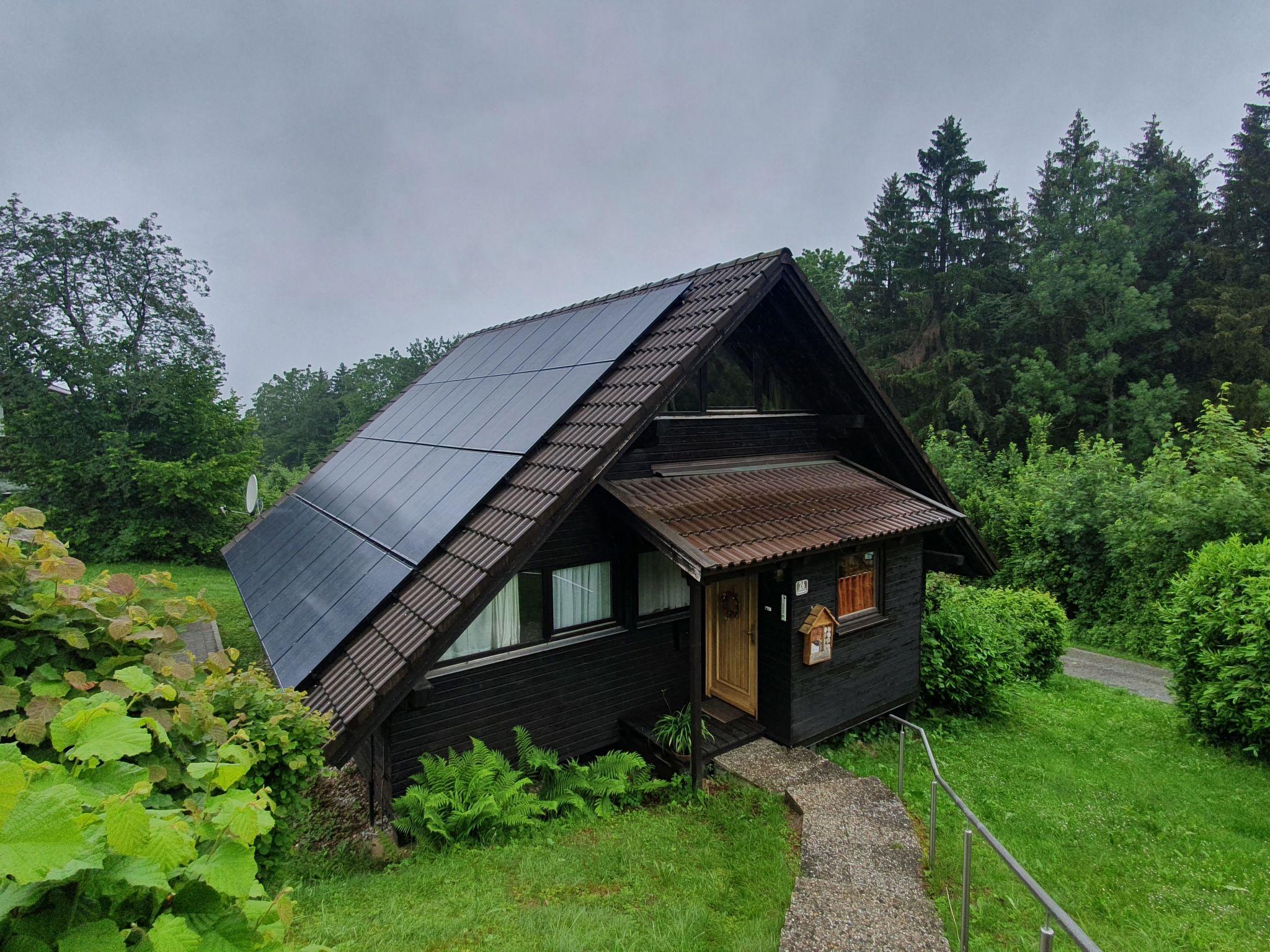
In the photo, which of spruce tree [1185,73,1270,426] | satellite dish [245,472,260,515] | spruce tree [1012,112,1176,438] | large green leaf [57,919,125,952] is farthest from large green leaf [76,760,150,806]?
spruce tree [1185,73,1270,426]

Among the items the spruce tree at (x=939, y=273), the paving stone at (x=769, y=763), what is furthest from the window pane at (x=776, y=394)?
the spruce tree at (x=939, y=273)

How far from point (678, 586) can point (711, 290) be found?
3548 millimetres

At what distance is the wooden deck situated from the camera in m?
7.03

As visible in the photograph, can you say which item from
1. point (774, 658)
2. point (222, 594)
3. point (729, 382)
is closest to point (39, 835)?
point (774, 658)

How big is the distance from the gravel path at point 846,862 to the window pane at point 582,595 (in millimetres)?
2174

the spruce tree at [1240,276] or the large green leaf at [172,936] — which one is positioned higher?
the spruce tree at [1240,276]

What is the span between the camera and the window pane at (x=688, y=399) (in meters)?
7.72

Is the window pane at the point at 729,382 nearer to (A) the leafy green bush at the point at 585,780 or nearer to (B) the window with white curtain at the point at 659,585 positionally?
(B) the window with white curtain at the point at 659,585

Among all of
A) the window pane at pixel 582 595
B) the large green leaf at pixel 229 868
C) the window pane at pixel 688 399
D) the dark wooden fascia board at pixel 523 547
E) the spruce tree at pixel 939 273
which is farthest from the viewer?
the spruce tree at pixel 939 273

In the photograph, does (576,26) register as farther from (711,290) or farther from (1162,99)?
(1162,99)

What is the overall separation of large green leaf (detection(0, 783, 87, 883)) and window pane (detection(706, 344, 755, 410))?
718 cm

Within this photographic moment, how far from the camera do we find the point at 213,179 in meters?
21.5

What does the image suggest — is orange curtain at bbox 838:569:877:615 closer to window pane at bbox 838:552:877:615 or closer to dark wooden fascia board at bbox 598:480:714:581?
window pane at bbox 838:552:877:615

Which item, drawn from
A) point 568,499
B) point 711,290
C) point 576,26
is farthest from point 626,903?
point 576,26
